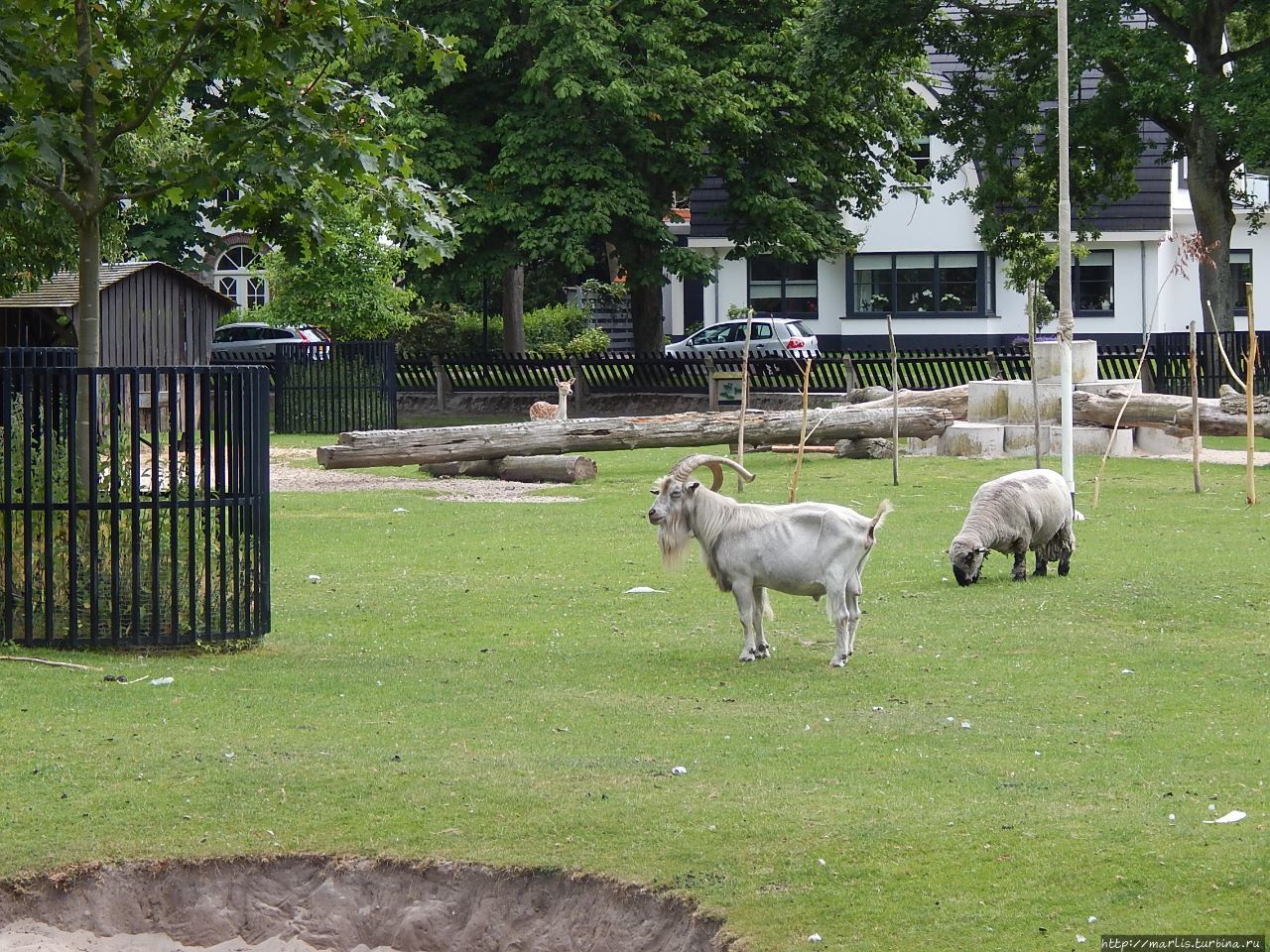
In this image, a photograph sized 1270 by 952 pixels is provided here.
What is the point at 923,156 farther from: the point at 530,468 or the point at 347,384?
the point at 530,468

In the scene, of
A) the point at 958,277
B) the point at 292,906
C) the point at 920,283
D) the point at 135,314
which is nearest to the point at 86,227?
the point at 292,906

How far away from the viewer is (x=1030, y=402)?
26594mm

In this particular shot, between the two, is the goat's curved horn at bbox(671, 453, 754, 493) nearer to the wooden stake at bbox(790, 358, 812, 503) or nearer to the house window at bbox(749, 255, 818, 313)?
the wooden stake at bbox(790, 358, 812, 503)

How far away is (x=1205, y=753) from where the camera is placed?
8.79m

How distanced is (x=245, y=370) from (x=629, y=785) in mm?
4960

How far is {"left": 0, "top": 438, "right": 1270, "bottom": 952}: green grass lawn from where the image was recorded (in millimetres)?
6977

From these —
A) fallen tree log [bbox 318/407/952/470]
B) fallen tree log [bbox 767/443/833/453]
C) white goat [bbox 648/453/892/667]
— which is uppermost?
fallen tree log [bbox 318/407/952/470]

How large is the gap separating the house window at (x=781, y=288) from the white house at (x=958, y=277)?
0.05 metres

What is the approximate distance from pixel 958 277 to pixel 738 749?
46408 mm

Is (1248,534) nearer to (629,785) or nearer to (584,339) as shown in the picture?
(629,785)

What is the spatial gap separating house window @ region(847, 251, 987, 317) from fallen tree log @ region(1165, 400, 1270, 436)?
2853cm

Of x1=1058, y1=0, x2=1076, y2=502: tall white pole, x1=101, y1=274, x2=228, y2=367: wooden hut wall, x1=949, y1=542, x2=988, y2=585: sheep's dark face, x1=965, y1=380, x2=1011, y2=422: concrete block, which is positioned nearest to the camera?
x1=949, y1=542, x2=988, y2=585: sheep's dark face

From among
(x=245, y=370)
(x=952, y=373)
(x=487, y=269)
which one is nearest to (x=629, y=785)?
(x=245, y=370)

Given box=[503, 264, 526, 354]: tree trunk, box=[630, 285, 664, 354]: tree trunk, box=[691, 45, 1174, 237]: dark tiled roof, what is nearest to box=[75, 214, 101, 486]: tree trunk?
box=[630, 285, 664, 354]: tree trunk
